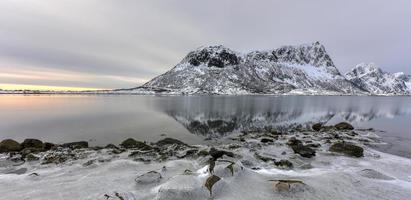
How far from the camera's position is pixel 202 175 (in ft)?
38.7

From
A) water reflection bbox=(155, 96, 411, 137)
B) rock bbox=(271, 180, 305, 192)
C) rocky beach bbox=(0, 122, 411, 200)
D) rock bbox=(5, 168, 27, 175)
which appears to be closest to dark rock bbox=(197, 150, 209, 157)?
rocky beach bbox=(0, 122, 411, 200)

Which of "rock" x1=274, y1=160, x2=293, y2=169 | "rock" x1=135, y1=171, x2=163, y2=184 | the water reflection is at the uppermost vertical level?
"rock" x1=135, y1=171, x2=163, y2=184

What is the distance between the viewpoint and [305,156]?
734 inches

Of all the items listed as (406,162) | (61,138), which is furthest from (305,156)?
(61,138)

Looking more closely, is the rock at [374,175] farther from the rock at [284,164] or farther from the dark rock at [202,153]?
the dark rock at [202,153]

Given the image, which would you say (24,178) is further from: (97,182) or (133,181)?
(133,181)

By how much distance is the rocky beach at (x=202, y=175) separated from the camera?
1033cm

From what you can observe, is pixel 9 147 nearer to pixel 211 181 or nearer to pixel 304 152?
pixel 211 181

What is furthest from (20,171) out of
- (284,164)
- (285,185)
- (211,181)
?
(284,164)

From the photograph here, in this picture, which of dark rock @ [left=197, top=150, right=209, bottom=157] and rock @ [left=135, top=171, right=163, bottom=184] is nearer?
rock @ [left=135, top=171, right=163, bottom=184]

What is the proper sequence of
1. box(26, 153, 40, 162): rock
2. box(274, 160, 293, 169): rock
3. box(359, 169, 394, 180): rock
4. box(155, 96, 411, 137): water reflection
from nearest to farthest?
1. box(359, 169, 394, 180): rock
2. box(274, 160, 293, 169): rock
3. box(26, 153, 40, 162): rock
4. box(155, 96, 411, 137): water reflection

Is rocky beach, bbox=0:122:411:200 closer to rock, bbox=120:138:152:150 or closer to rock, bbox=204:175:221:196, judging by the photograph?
rock, bbox=204:175:221:196

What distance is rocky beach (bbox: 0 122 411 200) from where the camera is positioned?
407 inches

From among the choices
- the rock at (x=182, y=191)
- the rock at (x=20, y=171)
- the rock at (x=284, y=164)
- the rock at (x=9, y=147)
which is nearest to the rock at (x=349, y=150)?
the rock at (x=284, y=164)
